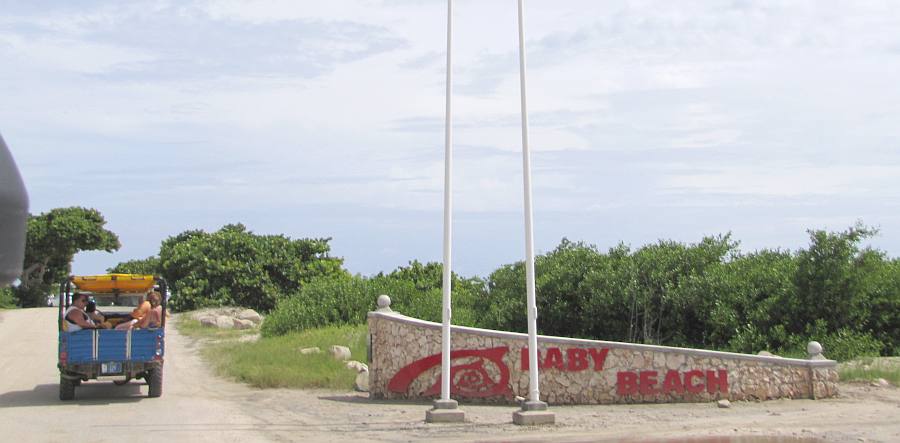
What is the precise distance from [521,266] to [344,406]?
9141 mm

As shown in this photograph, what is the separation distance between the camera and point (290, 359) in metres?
22.0

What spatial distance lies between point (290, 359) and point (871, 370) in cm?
1270

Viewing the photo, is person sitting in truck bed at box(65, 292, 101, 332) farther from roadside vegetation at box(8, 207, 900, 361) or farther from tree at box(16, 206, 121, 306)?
tree at box(16, 206, 121, 306)

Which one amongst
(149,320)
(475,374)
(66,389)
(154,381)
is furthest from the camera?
(149,320)

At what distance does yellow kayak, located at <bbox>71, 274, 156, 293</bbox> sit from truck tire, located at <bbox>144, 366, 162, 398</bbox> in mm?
2375

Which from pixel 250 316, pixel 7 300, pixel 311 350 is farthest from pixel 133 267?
pixel 311 350

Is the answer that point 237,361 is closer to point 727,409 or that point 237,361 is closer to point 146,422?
point 146,422

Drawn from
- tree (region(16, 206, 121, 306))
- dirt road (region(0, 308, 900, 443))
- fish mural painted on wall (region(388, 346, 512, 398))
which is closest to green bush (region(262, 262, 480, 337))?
dirt road (region(0, 308, 900, 443))

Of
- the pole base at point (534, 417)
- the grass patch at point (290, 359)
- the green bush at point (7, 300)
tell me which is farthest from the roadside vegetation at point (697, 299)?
the green bush at point (7, 300)

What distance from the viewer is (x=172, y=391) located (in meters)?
19.1

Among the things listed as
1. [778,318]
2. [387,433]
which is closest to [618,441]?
[387,433]

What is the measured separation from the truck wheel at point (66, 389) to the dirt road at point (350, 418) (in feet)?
0.78

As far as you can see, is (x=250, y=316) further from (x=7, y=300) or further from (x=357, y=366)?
(x=7, y=300)

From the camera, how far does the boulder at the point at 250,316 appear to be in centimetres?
3787
